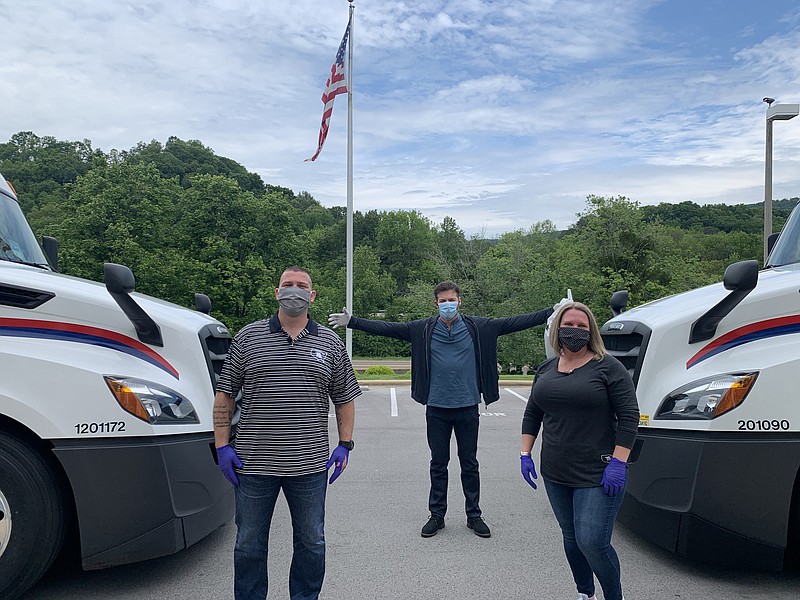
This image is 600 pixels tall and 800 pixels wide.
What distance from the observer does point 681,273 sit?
3312cm

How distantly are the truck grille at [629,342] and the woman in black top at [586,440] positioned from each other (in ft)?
3.63

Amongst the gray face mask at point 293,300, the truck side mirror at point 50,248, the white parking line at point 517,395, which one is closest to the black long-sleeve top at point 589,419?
the gray face mask at point 293,300

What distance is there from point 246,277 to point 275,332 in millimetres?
30987

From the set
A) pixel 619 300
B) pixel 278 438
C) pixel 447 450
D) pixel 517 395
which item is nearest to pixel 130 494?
pixel 278 438

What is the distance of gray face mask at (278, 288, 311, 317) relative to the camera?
333cm

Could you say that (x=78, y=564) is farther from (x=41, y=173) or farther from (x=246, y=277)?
(x=41, y=173)

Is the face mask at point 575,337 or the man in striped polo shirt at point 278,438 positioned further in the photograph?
the face mask at point 575,337

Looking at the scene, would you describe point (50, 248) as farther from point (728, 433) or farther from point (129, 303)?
point (728, 433)

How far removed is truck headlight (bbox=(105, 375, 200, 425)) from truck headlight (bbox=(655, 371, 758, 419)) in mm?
2862

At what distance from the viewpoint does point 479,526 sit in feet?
16.5

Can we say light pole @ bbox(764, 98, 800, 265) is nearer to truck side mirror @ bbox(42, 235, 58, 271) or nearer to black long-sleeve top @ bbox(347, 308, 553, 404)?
black long-sleeve top @ bbox(347, 308, 553, 404)

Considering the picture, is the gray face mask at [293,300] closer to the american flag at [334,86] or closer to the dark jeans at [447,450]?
the dark jeans at [447,450]

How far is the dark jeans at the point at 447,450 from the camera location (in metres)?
5.07

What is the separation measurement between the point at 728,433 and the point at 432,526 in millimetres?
2261
